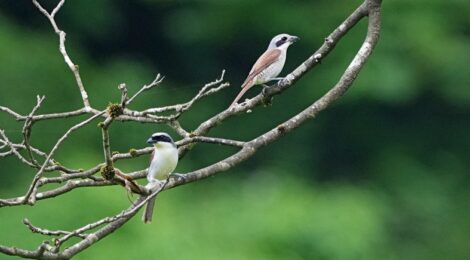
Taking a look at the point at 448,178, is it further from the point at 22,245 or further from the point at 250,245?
the point at 22,245

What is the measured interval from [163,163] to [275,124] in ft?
42.8

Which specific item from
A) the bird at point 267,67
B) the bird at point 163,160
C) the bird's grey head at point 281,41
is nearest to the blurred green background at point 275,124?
the bird's grey head at point 281,41

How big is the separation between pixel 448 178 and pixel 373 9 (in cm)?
1365

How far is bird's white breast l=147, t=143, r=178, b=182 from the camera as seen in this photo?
5.23 meters

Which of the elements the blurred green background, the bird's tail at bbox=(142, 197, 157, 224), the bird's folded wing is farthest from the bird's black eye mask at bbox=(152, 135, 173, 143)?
the blurred green background

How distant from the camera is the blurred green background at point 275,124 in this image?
1470cm

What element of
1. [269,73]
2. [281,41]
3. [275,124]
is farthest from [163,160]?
[275,124]

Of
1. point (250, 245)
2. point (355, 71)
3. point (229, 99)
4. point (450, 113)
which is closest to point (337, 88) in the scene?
point (355, 71)

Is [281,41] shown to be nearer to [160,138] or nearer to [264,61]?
[264,61]

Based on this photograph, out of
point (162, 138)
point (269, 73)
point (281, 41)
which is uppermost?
point (281, 41)

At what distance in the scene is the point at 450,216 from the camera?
18391 mm

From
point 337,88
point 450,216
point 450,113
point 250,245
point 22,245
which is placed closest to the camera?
point 337,88

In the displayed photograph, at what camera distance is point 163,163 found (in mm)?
5238

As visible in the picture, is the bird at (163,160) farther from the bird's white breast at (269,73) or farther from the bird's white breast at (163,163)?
the bird's white breast at (269,73)
